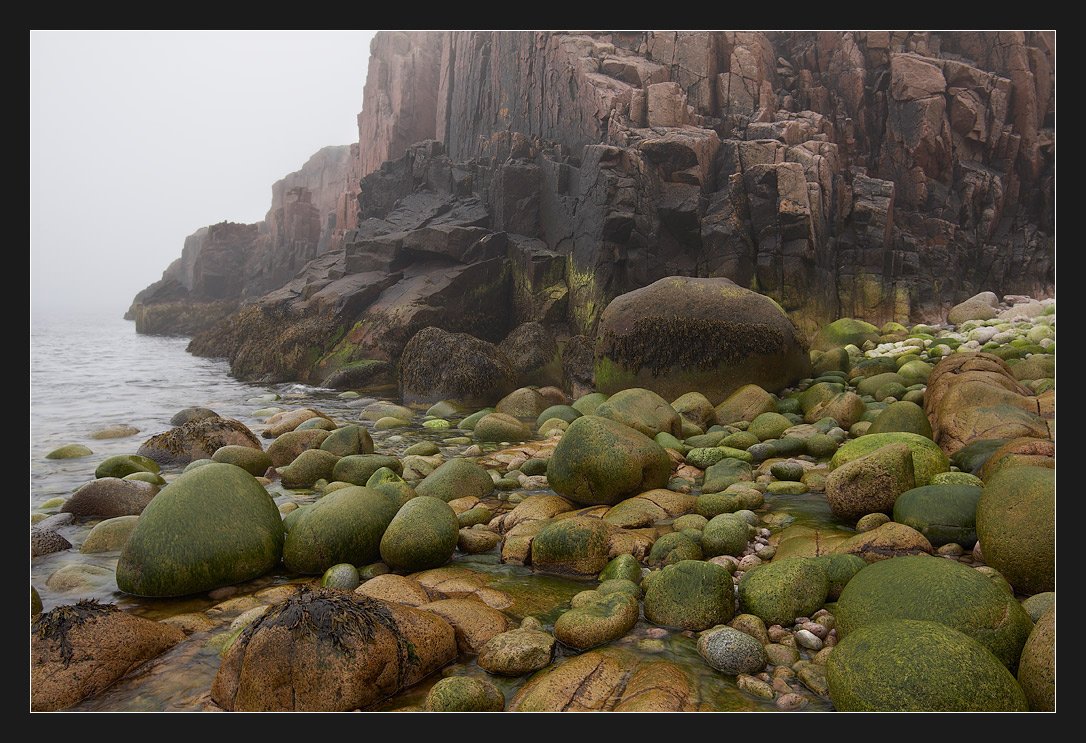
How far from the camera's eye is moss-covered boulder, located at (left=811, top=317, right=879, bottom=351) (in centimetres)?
1189

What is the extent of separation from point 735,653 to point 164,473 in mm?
5433

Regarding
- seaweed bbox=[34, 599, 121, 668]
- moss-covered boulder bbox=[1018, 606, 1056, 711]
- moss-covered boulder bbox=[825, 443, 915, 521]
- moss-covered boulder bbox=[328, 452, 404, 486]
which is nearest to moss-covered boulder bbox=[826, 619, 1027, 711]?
moss-covered boulder bbox=[1018, 606, 1056, 711]

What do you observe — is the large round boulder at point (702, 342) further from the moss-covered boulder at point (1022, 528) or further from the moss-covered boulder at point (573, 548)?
the moss-covered boulder at point (1022, 528)

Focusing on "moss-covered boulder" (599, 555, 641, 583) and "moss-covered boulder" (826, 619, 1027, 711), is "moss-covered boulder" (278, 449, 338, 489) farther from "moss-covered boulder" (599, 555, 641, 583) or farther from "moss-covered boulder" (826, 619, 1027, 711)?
"moss-covered boulder" (826, 619, 1027, 711)

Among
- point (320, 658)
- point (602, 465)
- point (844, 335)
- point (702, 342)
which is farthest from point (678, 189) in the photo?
point (320, 658)

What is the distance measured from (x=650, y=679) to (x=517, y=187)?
13334 mm

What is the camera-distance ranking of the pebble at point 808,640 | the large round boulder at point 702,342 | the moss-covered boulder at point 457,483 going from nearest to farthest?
the pebble at point 808,640
the moss-covered boulder at point 457,483
the large round boulder at point 702,342

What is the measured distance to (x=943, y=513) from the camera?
12.1ft

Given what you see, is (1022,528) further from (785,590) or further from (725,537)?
(725,537)

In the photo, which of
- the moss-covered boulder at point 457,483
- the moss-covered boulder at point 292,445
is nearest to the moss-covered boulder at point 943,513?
the moss-covered boulder at point 457,483

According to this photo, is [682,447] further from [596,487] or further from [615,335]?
[615,335]

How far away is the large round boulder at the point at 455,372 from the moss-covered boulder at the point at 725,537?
22.2ft

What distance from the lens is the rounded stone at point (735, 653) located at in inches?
105

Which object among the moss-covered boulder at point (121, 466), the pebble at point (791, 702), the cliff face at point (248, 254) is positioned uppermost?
the cliff face at point (248, 254)
